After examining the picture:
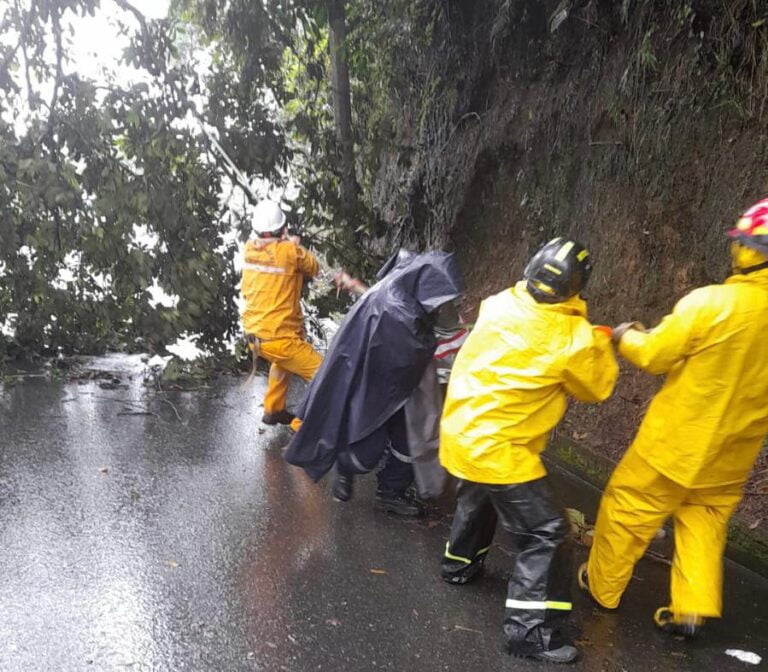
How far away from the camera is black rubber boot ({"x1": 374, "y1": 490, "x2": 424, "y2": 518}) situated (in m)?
Answer: 4.55

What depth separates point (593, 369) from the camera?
9.98ft

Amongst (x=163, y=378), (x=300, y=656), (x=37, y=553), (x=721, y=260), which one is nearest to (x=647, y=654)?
(x=300, y=656)

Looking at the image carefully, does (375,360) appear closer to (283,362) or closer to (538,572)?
(538,572)

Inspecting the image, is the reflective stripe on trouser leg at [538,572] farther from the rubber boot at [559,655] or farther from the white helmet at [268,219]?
the white helmet at [268,219]

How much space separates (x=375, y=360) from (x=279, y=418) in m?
2.19

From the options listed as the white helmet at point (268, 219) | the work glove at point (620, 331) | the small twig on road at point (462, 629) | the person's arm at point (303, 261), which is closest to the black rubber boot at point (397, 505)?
the small twig on road at point (462, 629)

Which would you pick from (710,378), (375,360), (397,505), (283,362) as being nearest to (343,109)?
(283,362)

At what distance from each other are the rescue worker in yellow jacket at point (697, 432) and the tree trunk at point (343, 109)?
16.5 ft

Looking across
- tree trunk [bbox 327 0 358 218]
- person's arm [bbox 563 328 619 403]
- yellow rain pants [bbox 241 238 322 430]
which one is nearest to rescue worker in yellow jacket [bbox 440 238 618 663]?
person's arm [bbox 563 328 619 403]

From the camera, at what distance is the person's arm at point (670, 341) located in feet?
9.89

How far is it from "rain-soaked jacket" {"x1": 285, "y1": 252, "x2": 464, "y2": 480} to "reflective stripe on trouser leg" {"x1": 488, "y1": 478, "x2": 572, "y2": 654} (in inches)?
44.3

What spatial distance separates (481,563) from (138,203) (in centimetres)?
468

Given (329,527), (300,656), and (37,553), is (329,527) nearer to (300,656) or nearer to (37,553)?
(300,656)

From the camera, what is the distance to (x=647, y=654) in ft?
10.6
